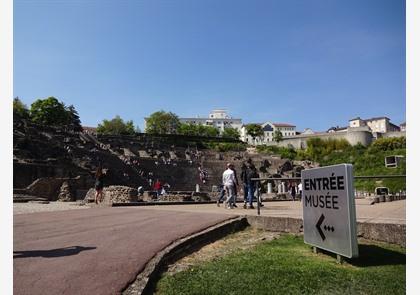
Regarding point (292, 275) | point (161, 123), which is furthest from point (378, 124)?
point (292, 275)

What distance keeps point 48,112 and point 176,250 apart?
72.5m

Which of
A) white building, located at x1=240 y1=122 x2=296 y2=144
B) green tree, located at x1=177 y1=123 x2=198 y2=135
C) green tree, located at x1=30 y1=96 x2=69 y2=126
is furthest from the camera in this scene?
white building, located at x1=240 y1=122 x2=296 y2=144

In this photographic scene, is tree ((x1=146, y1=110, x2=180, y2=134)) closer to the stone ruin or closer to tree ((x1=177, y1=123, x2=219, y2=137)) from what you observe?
tree ((x1=177, y1=123, x2=219, y2=137))

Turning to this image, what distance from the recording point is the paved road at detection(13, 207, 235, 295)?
3486 millimetres

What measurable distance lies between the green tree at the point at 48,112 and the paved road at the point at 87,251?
67.5 meters

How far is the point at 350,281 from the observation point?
391cm

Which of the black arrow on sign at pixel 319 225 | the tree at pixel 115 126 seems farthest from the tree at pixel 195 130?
the black arrow on sign at pixel 319 225

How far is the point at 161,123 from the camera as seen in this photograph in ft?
331

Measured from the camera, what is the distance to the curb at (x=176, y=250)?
11.7 feet

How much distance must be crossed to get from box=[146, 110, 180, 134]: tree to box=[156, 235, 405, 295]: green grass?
95.5 meters

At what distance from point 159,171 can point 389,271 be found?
1585 inches

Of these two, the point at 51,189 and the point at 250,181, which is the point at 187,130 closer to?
the point at 51,189

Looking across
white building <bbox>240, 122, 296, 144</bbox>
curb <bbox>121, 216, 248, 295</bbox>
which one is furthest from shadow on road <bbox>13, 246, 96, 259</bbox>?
white building <bbox>240, 122, 296, 144</bbox>
